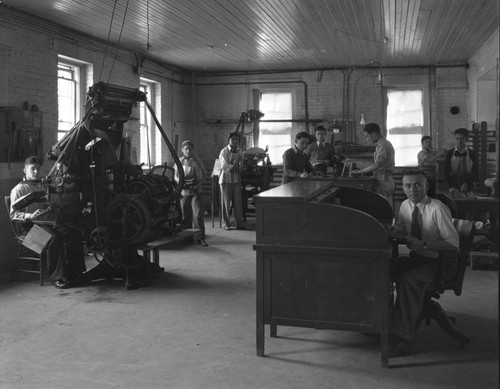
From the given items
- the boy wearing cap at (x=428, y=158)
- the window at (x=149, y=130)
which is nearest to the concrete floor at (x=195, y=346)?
the boy wearing cap at (x=428, y=158)

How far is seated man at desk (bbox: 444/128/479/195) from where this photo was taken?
8.19 m

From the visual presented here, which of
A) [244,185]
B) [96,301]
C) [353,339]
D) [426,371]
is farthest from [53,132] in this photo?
[426,371]

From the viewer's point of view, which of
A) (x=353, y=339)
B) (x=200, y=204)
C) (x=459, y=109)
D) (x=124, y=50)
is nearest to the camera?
(x=353, y=339)

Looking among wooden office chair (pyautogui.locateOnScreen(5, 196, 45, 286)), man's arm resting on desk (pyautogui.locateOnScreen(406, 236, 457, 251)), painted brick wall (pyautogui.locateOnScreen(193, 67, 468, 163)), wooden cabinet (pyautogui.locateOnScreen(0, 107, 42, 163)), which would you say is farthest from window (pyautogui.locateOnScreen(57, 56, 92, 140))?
man's arm resting on desk (pyautogui.locateOnScreen(406, 236, 457, 251))

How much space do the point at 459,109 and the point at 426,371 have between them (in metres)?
9.36

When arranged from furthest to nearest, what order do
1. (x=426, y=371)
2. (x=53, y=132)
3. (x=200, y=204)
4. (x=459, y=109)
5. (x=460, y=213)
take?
(x=459, y=109) < (x=200, y=204) < (x=53, y=132) < (x=460, y=213) < (x=426, y=371)

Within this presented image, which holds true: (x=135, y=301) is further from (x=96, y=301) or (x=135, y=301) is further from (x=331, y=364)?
(x=331, y=364)

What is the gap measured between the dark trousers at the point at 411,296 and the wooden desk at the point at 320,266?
0.26 meters

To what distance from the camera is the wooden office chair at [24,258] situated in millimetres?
6209

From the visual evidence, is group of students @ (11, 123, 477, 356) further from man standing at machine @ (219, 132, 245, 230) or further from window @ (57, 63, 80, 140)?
window @ (57, 63, 80, 140)

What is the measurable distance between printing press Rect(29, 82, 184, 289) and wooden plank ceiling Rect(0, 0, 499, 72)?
153 cm

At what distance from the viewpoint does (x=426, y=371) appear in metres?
3.62

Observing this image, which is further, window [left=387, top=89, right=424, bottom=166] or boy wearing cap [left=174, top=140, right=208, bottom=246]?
window [left=387, top=89, right=424, bottom=166]

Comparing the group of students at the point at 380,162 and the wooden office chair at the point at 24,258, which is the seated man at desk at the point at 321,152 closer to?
the group of students at the point at 380,162
